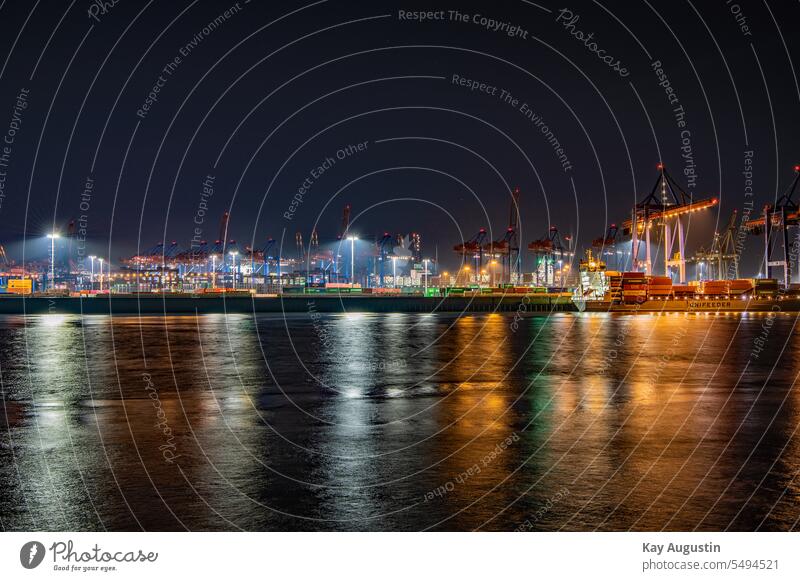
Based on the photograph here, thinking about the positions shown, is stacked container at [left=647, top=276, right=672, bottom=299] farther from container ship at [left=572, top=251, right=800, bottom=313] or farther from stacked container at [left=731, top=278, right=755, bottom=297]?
stacked container at [left=731, top=278, right=755, bottom=297]

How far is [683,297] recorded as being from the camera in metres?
89.6

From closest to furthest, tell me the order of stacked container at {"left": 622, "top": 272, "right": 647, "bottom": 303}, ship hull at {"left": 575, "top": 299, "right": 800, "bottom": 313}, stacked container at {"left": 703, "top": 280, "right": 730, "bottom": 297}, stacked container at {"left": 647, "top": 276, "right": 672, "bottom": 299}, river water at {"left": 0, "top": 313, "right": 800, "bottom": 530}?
1. river water at {"left": 0, "top": 313, "right": 800, "bottom": 530}
2. ship hull at {"left": 575, "top": 299, "right": 800, "bottom": 313}
3. stacked container at {"left": 622, "top": 272, "right": 647, "bottom": 303}
4. stacked container at {"left": 647, "top": 276, "right": 672, "bottom": 299}
5. stacked container at {"left": 703, "top": 280, "right": 730, "bottom": 297}

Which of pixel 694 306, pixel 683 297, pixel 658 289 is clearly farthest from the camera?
pixel 658 289

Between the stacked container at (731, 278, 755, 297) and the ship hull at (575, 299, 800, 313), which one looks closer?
the ship hull at (575, 299, 800, 313)

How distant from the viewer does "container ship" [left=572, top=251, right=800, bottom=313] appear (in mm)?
87375

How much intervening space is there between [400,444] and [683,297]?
83.4m

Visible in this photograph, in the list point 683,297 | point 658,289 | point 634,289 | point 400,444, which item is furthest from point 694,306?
point 400,444

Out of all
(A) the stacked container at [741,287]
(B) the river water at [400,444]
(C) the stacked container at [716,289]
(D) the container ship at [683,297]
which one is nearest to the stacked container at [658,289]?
(D) the container ship at [683,297]

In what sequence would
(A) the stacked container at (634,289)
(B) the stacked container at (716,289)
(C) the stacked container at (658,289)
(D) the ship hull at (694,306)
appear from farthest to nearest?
1. (B) the stacked container at (716,289)
2. (C) the stacked container at (658,289)
3. (A) the stacked container at (634,289)
4. (D) the ship hull at (694,306)

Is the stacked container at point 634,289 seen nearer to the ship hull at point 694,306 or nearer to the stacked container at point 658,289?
the ship hull at point 694,306

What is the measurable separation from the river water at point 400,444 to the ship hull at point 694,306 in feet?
198

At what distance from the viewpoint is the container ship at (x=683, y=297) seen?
287 ft

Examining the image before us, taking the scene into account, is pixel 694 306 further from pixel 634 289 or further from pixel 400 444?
pixel 400 444

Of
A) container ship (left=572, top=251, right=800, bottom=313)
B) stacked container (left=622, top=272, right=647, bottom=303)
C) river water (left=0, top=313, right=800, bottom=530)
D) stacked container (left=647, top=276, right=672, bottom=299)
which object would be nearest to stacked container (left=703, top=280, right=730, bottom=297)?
container ship (left=572, top=251, right=800, bottom=313)
